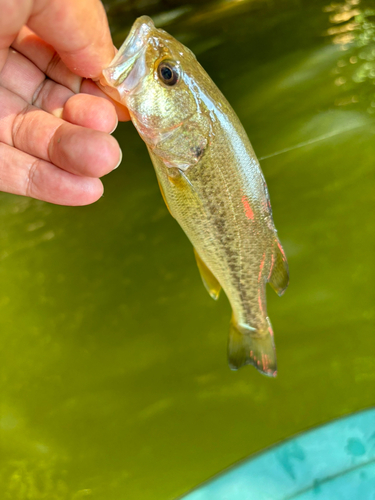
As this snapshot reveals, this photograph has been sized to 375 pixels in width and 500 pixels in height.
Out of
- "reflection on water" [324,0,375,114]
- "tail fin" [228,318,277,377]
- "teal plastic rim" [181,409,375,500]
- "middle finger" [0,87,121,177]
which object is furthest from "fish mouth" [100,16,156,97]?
"teal plastic rim" [181,409,375,500]

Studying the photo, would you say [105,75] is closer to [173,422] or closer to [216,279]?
[216,279]

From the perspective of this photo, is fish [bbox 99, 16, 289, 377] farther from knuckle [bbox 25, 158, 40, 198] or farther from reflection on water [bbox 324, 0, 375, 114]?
reflection on water [bbox 324, 0, 375, 114]

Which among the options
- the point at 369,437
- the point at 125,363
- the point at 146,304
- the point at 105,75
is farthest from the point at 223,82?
the point at 369,437

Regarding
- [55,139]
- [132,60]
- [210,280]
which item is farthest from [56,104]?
[210,280]

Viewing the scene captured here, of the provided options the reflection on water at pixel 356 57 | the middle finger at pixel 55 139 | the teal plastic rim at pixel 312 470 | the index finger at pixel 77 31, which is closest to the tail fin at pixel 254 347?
the teal plastic rim at pixel 312 470

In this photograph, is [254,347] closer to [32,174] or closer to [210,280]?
[210,280]

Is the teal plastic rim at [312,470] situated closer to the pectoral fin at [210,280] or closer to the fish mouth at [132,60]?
the pectoral fin at [210,280]

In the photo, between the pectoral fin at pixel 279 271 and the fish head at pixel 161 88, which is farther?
the pectoral fin at pixel 279 271
